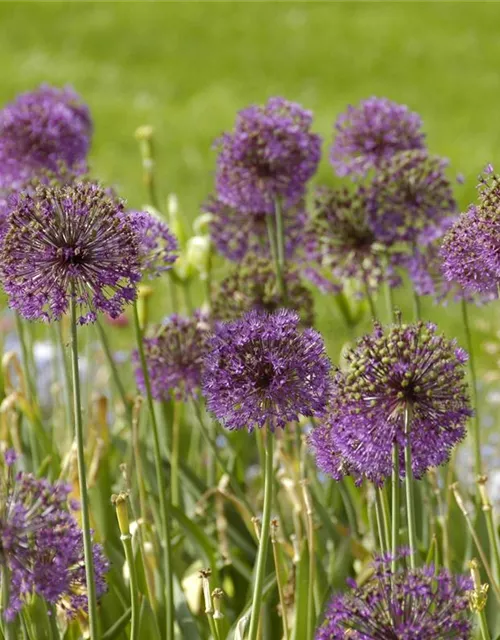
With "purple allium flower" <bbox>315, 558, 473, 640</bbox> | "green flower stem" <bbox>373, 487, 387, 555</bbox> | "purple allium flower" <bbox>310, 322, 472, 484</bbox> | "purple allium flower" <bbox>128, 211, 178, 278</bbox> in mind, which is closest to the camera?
"purple allium flower" <bbox>315, 558, 473, 640</bbox>

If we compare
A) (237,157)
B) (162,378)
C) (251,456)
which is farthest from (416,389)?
(251,456)

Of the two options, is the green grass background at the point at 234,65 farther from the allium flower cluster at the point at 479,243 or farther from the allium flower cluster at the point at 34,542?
the allium flower cluster at the point at 34,542

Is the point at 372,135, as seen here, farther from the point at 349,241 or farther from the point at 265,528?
the point at 265,528

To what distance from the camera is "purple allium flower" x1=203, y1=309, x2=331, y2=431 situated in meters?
1.81

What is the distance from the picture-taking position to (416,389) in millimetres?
1700

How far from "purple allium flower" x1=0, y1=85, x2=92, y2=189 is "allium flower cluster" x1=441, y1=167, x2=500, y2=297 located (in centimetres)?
134

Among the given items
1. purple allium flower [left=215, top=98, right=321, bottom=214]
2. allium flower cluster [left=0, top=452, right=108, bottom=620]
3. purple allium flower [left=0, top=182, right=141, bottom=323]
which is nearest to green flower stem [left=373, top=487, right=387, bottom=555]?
allium flower cluster [left=0, top=452, right=108, bottom=620]

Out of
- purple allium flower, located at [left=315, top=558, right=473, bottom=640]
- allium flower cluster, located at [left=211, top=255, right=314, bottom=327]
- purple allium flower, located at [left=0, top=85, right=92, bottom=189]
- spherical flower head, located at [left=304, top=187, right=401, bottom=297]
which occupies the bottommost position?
purple allium flower, located at [left=315, top=558, right=473, bottom=640]

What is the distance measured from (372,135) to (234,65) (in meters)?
10.7

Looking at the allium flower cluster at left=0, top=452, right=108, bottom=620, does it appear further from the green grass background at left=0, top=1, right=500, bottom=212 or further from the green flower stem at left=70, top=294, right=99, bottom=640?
the green grass background at left=0, top=1, right=500, bottom=212

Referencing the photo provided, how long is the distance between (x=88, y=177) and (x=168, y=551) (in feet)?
3.21

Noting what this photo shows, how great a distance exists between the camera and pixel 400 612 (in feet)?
4.88

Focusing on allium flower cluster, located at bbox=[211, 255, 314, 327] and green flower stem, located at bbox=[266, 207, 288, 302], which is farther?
allium flower cluster, located at bbox=[211, 255, 314, 327]

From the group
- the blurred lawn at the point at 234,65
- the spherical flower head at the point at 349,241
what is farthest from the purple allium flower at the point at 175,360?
the blurred lawn at the point at 234,65
